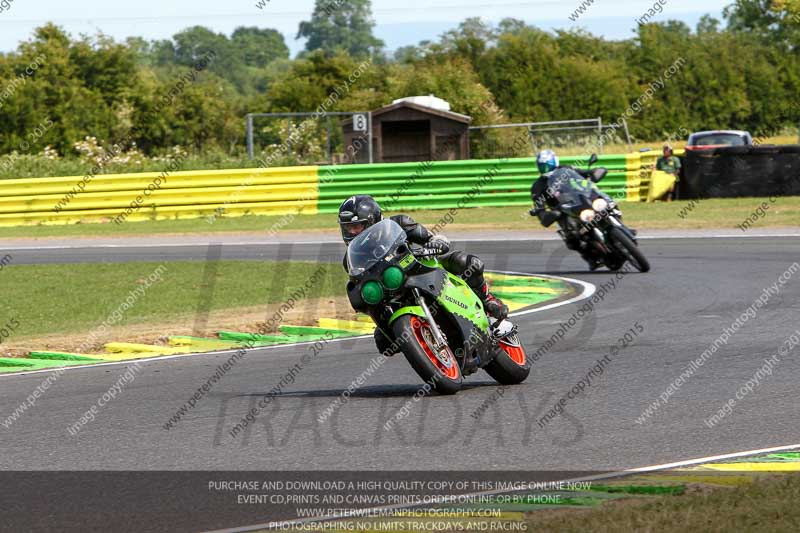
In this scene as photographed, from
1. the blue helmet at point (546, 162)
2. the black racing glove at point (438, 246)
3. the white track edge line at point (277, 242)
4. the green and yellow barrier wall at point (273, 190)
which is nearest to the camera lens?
the black racing glove at point (438, 246)

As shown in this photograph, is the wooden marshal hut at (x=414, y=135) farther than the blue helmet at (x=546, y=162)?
Yes

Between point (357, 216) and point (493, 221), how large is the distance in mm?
17517

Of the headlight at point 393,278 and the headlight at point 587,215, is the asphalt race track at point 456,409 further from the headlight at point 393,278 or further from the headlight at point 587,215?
the headlight at point 587,215

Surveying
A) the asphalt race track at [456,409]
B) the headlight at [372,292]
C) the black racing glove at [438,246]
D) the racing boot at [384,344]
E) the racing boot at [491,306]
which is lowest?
the asphalt race track at [456,409]

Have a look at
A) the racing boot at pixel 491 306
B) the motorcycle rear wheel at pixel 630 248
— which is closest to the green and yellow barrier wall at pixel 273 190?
the motorcycle rear wheel at pixel 630 248

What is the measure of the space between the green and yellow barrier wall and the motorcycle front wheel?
20138mm

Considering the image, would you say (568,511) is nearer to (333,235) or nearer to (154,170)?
(333,235)

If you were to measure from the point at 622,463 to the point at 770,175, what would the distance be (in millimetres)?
22134

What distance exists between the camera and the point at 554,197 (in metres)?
16.5

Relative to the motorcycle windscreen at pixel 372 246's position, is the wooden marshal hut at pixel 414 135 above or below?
below

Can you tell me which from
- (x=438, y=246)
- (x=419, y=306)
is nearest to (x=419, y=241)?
(x=438, y=246)

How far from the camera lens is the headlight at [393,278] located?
7.84 metres

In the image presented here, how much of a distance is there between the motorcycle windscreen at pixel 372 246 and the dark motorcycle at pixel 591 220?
817 cm

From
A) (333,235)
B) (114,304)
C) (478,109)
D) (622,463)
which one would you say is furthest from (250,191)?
(622,463)
